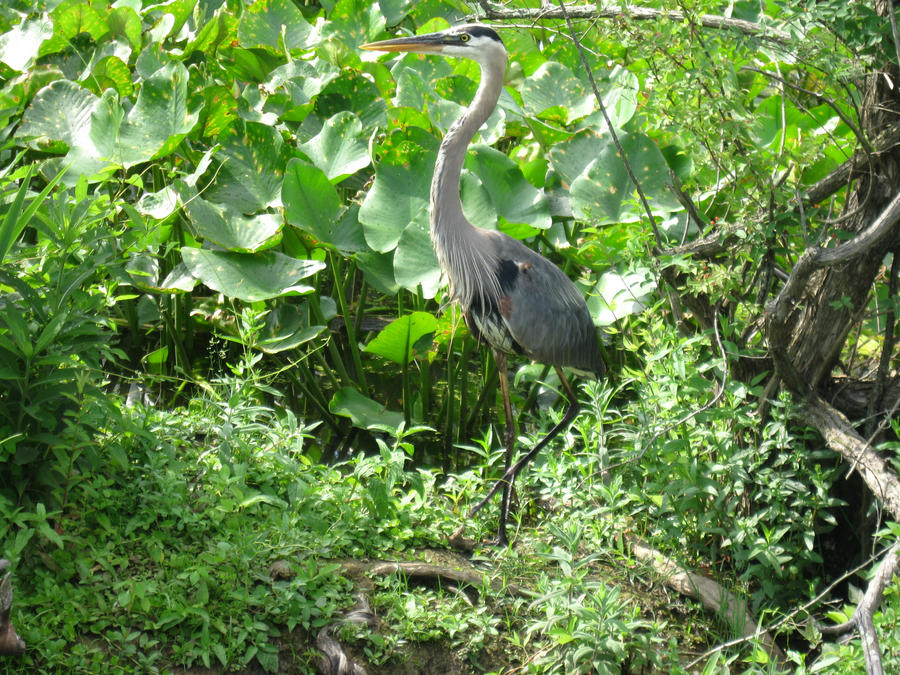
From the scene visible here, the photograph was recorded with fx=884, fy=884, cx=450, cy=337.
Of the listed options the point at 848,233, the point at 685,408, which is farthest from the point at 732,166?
the point at 685,408

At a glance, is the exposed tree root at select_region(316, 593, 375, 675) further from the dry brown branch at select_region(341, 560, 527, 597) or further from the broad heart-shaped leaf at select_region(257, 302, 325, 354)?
the broad heart-shaped leaf at select_region(257, 302, 325, 354)

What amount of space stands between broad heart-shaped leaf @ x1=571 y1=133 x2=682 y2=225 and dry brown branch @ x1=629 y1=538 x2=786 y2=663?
1529mm

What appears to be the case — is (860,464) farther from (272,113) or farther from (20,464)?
(272,113)

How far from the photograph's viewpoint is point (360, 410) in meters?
4.19

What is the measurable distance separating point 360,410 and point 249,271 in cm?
83

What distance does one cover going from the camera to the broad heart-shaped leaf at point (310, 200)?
3.98 m

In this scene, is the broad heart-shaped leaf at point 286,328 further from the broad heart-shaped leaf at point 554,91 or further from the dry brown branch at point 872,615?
the dry brown branch at point 872,615

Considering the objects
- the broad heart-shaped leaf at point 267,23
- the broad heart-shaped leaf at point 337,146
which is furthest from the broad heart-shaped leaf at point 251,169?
the broad heart-shaped leaf at point 267,23

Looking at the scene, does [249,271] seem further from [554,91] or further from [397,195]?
[554,91]

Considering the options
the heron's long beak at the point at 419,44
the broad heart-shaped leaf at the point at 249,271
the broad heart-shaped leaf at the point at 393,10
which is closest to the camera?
the heron's long beak at the point at 419,44

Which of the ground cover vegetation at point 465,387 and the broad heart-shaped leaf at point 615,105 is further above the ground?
the broad heart-shaped leaf at point 615,105

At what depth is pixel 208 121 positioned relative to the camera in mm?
4594

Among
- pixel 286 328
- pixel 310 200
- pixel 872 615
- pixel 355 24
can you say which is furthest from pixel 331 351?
pixel 872 615

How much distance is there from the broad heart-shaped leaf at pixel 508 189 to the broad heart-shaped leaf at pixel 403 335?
640 millimetres
